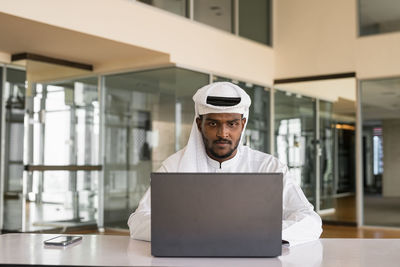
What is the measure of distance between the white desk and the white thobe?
45 millimetres

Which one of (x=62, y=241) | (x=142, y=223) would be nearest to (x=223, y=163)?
(x=142, y=223)

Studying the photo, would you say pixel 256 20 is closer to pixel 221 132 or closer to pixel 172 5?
pixel 172 5

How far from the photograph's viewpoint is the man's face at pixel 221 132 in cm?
249

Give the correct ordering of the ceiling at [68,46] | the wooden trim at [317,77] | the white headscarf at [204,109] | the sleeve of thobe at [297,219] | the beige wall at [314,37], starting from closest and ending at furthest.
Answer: the sleeve of thobe at [297,219] < the white headscarf at [204,109] < the ceiling at [68,46] < the wooden trim at [317,77] < the beige wall at [314,37]

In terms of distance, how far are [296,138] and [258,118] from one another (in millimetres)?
864

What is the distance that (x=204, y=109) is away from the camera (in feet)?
8.18

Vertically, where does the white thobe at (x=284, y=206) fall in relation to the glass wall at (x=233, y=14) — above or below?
below

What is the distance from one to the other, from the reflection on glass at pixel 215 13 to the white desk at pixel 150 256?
238 inches

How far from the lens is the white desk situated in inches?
69.9

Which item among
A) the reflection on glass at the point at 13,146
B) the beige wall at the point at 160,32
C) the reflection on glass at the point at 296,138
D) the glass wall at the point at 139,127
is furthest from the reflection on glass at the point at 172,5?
the reflection on glass at the point at 296,138

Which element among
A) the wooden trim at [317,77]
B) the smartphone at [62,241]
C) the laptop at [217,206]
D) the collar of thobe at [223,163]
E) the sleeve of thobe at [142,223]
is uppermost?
the wooden trim at [317,77]

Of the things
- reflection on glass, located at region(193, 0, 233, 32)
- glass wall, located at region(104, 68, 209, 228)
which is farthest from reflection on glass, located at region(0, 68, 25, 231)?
reflection on glass, located at region(193, 0, 233, 32)

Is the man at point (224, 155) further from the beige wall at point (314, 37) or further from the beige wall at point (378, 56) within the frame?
the beige wall at point (314, 37)

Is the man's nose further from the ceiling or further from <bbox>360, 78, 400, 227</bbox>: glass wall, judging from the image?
<bbox>360, 78, 400, 227</bbox>: glass wall
